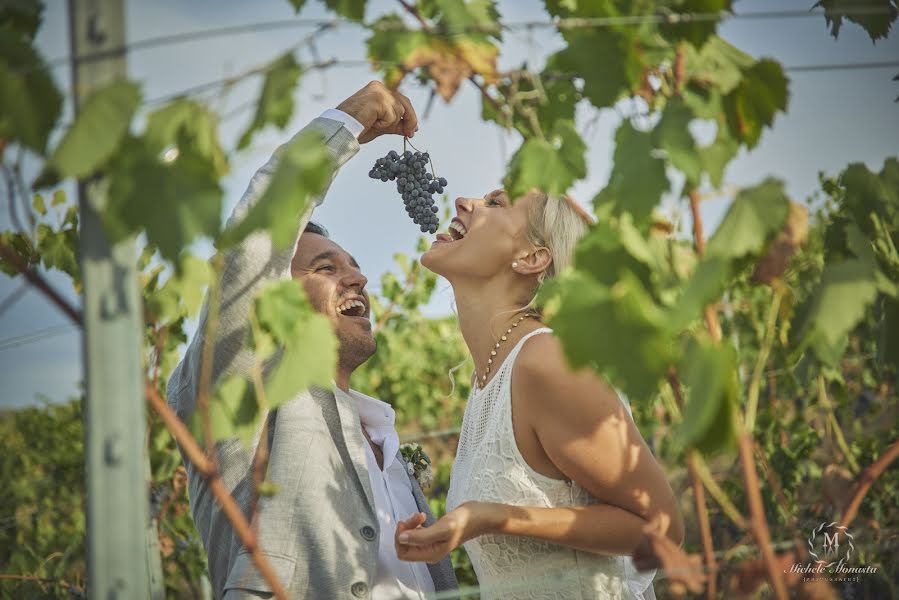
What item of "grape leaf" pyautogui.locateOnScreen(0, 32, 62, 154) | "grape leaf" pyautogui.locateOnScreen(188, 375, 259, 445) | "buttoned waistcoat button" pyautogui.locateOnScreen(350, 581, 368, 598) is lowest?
"buttoned waistcoat button" pyautogui.locateOnScreen(350, 581, 368, 598)

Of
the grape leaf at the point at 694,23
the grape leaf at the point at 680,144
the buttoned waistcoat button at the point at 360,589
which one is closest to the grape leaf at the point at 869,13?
the grape leaf at the point at 694,23

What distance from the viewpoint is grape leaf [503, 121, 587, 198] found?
56.2 inches

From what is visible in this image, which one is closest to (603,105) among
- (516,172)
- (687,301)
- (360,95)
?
(516,172)

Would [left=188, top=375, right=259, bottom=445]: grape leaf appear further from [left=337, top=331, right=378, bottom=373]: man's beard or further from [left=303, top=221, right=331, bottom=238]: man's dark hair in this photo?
[left=303, top=221, right=331, bottom=238]: man's dark hair

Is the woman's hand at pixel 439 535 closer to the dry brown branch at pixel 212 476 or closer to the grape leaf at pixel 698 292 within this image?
the dry brown branch at pixel 212 476

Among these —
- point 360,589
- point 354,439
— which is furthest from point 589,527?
point 354,439

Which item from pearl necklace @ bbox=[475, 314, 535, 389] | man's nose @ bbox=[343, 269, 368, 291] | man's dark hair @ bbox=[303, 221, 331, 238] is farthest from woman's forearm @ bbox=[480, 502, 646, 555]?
man's dark hair @ bbox=[303, 221, 331, 238]

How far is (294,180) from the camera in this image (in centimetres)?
106

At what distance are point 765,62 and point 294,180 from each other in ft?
2.54

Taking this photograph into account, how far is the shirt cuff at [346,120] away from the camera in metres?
2.42

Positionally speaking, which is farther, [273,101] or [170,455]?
[170,455]

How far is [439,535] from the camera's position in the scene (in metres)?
1.74

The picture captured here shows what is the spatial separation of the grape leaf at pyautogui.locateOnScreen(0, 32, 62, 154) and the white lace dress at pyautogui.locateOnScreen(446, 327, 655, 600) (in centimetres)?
147

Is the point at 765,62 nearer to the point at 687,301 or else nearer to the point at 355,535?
the point at 687,301
